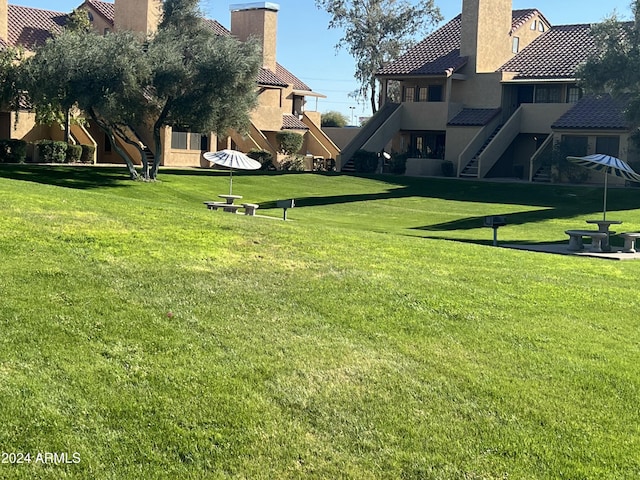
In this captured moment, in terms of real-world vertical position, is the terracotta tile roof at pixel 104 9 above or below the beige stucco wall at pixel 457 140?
above

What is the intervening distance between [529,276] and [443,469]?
704 cm

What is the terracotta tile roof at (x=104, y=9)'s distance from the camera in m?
51.2

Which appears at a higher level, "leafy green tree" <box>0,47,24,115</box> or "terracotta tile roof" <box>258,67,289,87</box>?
"terracotta tile roof" <box>258,67,289,87</box>

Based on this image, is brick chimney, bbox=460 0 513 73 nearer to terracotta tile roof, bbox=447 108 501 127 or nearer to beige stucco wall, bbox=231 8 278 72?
terracotta tile roof, bbox=447 108 501 127

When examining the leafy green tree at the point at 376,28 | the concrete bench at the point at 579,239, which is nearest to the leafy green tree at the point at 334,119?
the leafy green tree at the point at 376,28

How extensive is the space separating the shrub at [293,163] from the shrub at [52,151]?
1391 cm

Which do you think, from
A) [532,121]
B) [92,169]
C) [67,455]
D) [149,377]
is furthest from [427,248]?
[532,121]

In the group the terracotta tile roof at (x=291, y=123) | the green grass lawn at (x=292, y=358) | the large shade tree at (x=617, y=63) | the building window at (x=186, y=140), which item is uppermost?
the large shade tree at (x=617, y=63)

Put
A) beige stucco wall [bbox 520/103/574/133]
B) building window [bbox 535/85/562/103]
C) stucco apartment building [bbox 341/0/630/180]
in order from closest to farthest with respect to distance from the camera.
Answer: stucco apartment building [bbox 341/0/630/180], beige stucco wall [bbox 520/103/574/133], building window [bbox 535/85/562/103]

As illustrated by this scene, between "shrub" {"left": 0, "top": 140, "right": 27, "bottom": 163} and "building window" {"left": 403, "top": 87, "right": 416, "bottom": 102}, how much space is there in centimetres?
2415

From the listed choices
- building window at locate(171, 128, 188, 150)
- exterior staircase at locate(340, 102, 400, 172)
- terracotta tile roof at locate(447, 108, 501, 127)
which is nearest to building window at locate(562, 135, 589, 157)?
terracotta tile roof at locate(447, 108, 501, 127)

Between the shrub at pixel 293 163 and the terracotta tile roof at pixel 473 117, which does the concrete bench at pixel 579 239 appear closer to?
the terracotta tile roof at pixel 473 117

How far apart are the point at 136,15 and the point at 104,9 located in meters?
5.82

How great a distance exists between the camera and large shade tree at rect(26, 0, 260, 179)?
3362 cm
